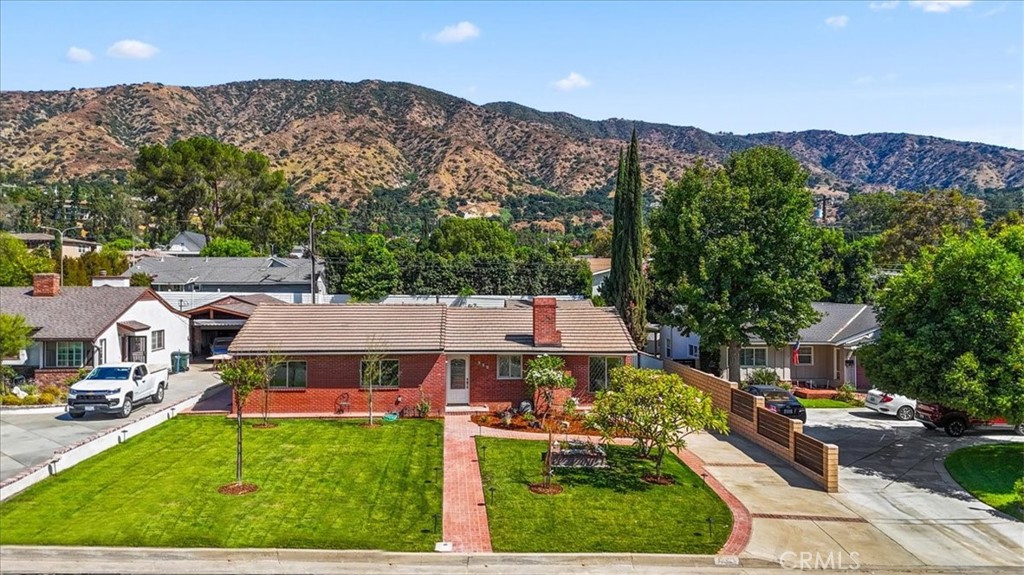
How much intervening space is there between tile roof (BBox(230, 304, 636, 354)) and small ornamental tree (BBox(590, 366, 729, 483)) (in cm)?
835

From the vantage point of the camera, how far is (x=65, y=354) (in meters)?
29.0

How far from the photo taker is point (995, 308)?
19094 mm

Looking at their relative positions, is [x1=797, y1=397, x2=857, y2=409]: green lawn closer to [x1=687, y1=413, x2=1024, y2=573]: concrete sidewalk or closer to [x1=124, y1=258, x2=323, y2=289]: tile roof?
[x1=687, y1=413, x2=1024, y2=573]: concrete sidewalk

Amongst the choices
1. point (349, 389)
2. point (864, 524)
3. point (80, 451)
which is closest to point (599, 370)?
point (349, 389)

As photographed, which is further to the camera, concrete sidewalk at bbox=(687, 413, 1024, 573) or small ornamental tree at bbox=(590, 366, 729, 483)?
small ornamental tree at bbox=(590, 366, 729, 483)

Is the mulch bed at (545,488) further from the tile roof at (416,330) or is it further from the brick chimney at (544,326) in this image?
the brick chimney at (544,326)

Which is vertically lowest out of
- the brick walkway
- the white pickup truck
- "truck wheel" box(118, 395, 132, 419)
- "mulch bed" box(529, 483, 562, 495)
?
the brick walkway

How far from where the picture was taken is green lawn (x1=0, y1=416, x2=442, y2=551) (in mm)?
12992

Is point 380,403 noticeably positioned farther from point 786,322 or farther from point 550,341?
point 786,322

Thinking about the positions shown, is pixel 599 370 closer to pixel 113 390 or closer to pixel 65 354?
pixel 113 390

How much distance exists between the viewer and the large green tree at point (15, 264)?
112ft

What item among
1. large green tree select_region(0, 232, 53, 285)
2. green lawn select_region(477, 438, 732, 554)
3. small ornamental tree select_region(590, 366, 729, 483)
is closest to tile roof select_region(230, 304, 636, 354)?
green lawn select_region(477, 438, 732, 554)

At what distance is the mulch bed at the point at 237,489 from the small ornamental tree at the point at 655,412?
863 cm

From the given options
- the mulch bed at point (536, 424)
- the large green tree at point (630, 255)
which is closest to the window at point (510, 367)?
the mulch bed at point (536, 424)
